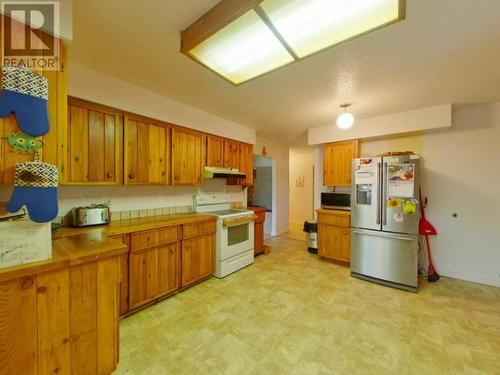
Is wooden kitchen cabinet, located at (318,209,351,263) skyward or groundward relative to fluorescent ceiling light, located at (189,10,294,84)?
groundward

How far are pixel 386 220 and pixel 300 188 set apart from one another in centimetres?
392

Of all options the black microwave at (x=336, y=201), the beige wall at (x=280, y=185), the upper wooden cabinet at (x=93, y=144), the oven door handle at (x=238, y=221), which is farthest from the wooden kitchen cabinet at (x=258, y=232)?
the upper wooden cabinet at (x=93, y=144)

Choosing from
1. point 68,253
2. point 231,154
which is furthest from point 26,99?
point 231,154

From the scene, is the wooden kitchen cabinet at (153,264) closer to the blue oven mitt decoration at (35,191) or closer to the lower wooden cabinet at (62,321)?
the lower wooden cabinet at (62,321)

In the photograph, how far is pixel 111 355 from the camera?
126cm

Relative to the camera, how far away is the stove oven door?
2.99 m

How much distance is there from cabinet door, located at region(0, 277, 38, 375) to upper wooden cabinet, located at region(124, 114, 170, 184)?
1.53 metres

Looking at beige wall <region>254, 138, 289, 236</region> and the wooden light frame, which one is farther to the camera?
beige wall <region>254, 138, 289, 236</region>

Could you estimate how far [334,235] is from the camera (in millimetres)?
3582

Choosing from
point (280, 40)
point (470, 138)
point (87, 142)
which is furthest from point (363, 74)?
point (87, 142)

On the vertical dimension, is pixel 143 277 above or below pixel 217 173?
below

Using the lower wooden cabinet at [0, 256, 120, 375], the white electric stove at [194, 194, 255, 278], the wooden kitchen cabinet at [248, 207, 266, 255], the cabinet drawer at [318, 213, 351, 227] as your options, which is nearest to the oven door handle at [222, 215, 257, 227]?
the white electric stove at [194, 194, 255, 278]

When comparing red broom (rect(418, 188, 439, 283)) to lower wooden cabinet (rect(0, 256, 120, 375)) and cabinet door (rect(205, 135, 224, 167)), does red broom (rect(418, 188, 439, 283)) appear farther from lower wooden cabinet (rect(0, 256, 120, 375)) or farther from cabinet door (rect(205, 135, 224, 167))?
lower wooden cabinet (rect(0, 256, 120, 375))

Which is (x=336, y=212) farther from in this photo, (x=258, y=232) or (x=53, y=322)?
(x=53, y=322)
